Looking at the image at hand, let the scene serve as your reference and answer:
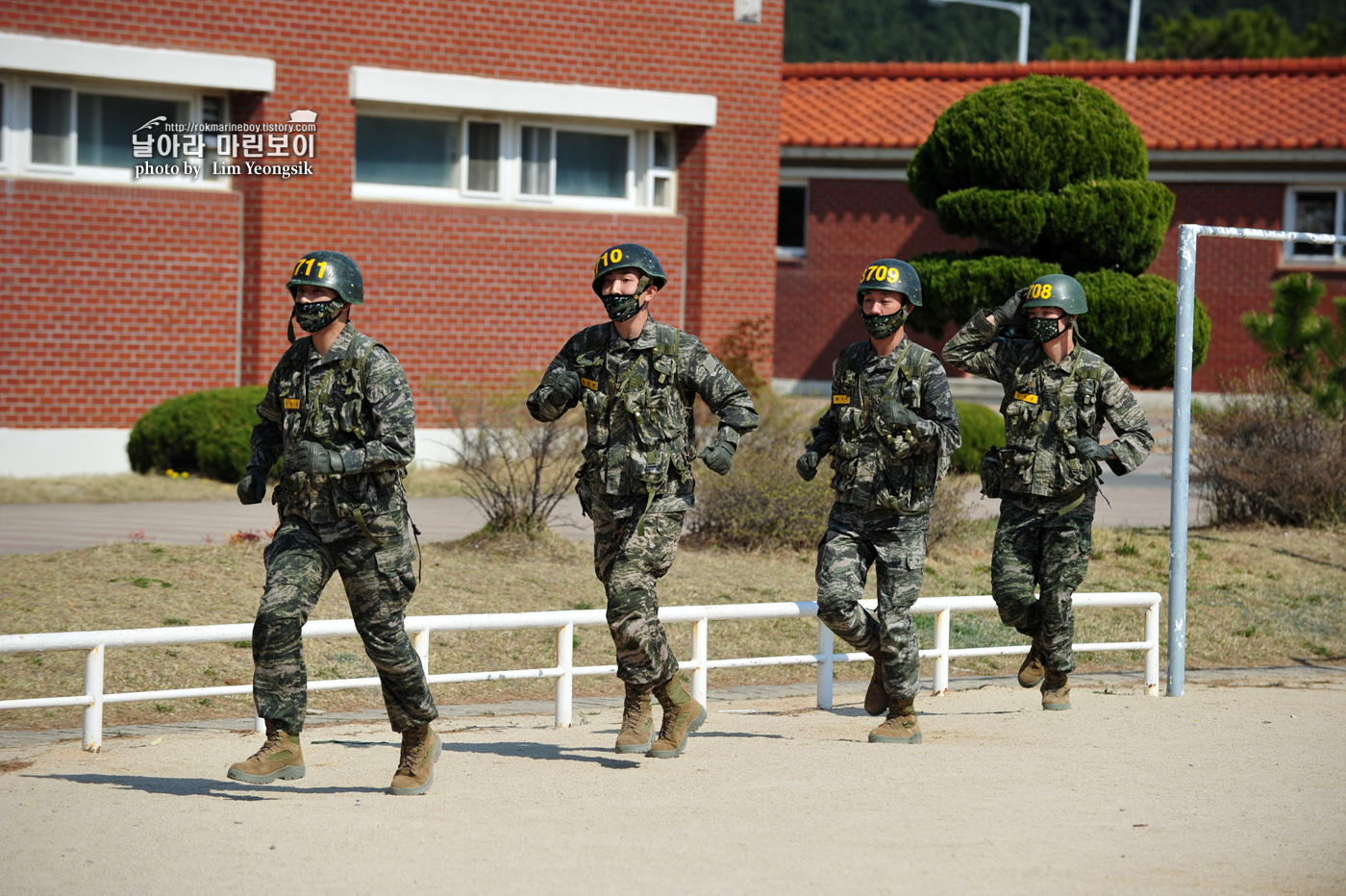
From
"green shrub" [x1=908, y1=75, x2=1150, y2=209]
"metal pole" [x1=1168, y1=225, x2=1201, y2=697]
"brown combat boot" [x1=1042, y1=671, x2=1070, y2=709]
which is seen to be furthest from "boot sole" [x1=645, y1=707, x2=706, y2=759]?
"green shrub" [x1=908, y1=75, x2=1150, y2=209]

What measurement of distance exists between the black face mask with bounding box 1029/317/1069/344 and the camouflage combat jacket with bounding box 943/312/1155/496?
0.11 m

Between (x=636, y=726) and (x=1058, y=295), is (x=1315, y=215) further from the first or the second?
(x=636, y=726)

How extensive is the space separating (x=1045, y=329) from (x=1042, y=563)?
1221mm

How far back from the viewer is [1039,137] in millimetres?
16828

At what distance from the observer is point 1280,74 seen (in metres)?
27.0

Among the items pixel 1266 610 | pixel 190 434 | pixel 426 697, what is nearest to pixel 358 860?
pixel 426 697

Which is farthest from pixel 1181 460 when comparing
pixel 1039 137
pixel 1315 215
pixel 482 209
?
pixel 1315 215

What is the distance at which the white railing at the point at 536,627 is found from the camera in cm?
708

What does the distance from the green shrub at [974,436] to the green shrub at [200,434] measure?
282 inches

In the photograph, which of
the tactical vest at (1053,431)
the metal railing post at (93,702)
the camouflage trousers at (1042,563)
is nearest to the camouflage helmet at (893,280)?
the tactical vest at (1053,431)

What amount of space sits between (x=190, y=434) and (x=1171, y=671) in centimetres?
1033

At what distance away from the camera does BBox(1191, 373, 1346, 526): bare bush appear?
47.7 feet

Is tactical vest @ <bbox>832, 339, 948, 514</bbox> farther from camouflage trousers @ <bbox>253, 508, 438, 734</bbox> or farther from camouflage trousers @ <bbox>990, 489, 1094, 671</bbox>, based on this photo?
camouflage trousers @ <bbox>253, 508, 438, 734</bbox>

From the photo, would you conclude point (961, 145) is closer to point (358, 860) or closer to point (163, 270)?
point (163, 270)
